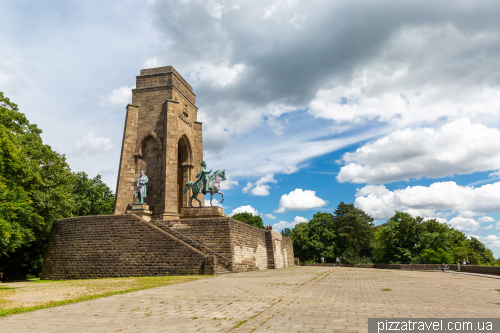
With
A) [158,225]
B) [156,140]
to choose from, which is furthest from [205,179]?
[156,140]

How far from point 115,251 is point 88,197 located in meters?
21.8

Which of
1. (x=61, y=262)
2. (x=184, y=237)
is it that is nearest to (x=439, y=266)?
(x=184, y=237)

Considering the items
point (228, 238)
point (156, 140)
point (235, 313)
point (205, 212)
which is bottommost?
point (235, 313)

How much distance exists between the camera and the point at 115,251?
19.4 meters

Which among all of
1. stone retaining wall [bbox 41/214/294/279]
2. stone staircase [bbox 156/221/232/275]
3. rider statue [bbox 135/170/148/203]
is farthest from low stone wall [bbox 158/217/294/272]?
rider statue [bbox 135/170/148/203]

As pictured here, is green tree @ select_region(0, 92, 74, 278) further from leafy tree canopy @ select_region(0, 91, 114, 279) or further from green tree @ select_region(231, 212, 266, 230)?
green tree @ select_region(231, 212, 266, 230)

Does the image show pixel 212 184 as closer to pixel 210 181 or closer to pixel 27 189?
pixel 210 181

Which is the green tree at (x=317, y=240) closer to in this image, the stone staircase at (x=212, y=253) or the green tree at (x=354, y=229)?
the green tree at (x=354, y=229)

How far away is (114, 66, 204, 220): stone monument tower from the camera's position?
26703 millimetres

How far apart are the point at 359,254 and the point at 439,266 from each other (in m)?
32.6

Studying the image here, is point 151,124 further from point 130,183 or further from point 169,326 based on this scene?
point 169,326

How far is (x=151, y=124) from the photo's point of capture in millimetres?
28766

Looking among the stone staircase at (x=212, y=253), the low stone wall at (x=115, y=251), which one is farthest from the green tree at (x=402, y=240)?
the low stone wall at (x=115, y=251)

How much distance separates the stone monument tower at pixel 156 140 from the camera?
1051 inches
